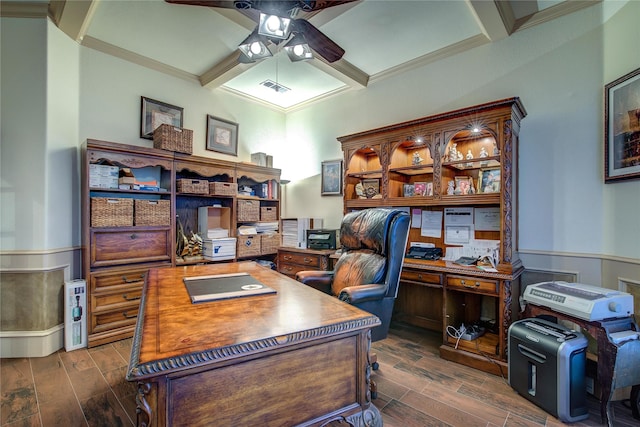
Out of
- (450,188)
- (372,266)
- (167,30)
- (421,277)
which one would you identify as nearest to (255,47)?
(167,30)

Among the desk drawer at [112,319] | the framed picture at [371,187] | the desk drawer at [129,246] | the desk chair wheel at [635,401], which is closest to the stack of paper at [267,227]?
the desk drawer at [129,246]

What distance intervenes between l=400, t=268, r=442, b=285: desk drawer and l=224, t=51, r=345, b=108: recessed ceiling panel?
250cm

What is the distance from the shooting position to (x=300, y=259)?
3670 mm

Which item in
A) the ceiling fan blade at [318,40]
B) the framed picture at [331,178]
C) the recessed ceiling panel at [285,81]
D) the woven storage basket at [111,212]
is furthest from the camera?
the framed picture at [331,178]

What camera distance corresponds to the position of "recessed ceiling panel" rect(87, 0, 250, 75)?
2.46 m

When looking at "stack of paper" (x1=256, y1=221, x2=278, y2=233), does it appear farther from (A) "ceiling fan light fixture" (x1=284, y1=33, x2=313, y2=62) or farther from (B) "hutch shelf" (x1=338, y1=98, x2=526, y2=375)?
(A) "ceiling fan light fixture" (x1=284, y1=33, x2=313, y2=62)

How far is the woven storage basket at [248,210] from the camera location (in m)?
3.70

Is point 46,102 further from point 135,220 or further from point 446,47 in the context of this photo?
point 446,47

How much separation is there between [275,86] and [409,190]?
2.20m

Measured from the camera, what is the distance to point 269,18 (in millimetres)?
1859

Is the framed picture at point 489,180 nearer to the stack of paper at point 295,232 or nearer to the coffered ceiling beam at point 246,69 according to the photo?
the coffered ceiling beam at point 246,69

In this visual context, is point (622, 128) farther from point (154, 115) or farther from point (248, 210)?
point (154, 115)

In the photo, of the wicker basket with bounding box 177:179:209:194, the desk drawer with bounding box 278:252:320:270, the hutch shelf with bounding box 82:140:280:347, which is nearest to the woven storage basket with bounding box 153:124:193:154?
the hutch shelf with bounding box 82:140:280:347

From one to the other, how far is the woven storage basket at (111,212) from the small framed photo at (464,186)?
3065 mm
